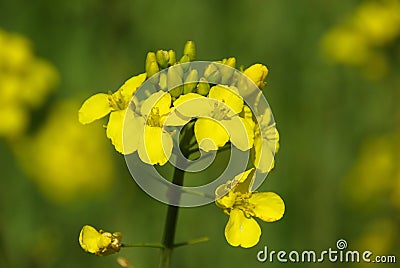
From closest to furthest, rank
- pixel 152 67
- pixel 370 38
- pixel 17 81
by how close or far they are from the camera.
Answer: pixel 152 67 → pixel 17 81 → pixel 370 38

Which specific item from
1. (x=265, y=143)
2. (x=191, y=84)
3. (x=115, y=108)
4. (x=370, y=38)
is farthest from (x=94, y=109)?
(x=370, y=38)

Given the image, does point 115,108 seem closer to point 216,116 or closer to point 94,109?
point 94,109

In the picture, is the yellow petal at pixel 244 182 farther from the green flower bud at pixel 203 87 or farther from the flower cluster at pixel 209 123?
the green flower bud at pixel 203 87

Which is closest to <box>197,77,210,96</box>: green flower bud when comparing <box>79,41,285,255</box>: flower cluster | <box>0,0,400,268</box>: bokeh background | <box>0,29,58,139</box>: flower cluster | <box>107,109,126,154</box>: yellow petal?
<box>79,41,285,255</box>: flower cluster

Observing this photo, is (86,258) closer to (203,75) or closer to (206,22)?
(206,22)

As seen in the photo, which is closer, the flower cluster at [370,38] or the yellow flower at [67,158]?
the flower cluster at [370,38]

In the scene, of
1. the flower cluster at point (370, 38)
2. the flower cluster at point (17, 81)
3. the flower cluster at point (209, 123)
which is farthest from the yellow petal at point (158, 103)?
the flower cluster at point (370, 38)
